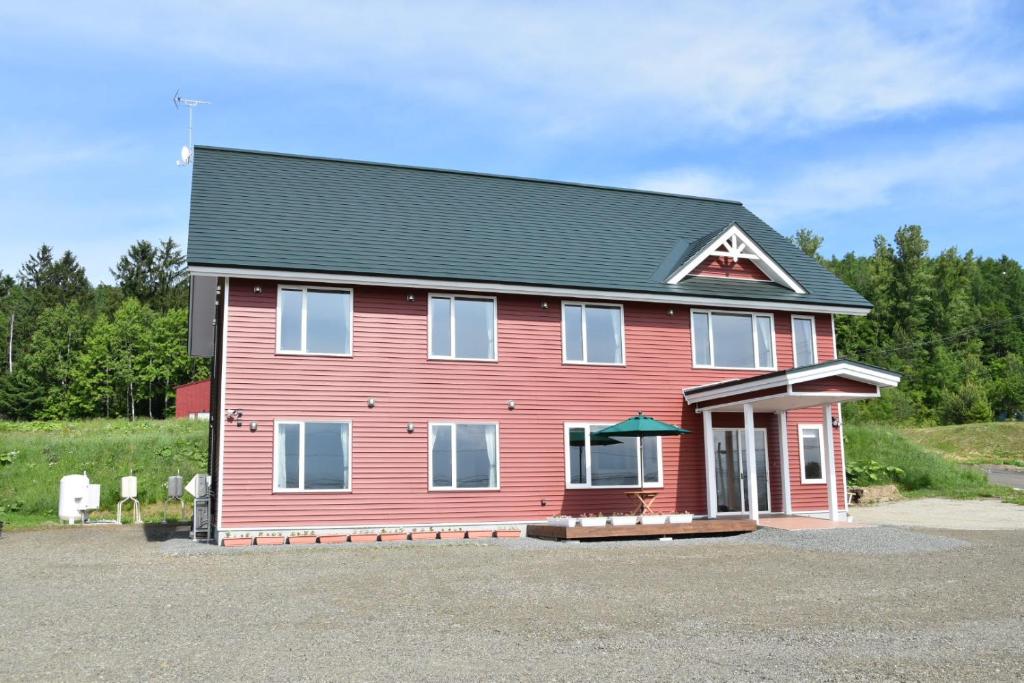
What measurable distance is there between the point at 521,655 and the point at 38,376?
6418cm

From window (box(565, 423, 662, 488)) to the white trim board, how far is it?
292cm

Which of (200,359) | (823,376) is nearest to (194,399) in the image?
(200,359)

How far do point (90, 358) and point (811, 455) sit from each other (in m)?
54.7

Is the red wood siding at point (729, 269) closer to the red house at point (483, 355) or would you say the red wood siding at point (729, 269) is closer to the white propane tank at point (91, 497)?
the red house at point (483, 355)

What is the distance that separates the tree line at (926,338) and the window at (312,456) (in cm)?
4585

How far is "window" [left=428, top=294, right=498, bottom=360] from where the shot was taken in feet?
61.4

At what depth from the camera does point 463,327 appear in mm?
18969

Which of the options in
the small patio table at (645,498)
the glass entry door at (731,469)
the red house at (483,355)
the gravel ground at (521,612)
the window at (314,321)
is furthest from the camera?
the glass entry door at (731,469)

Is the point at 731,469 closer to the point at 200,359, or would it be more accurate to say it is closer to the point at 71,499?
the point at 71,499

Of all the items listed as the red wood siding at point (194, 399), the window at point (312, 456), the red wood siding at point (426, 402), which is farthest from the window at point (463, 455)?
the red wood siding at point (194, 399)

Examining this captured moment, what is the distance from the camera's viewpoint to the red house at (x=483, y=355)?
56.9ft

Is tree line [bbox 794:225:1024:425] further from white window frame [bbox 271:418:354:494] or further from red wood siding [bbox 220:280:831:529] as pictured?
white window frame [bbox 271:418:354:494]

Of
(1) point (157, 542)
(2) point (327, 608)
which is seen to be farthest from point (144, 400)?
(2) point (327, 608)

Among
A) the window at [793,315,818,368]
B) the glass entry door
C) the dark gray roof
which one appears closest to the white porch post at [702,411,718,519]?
the glass entry door
